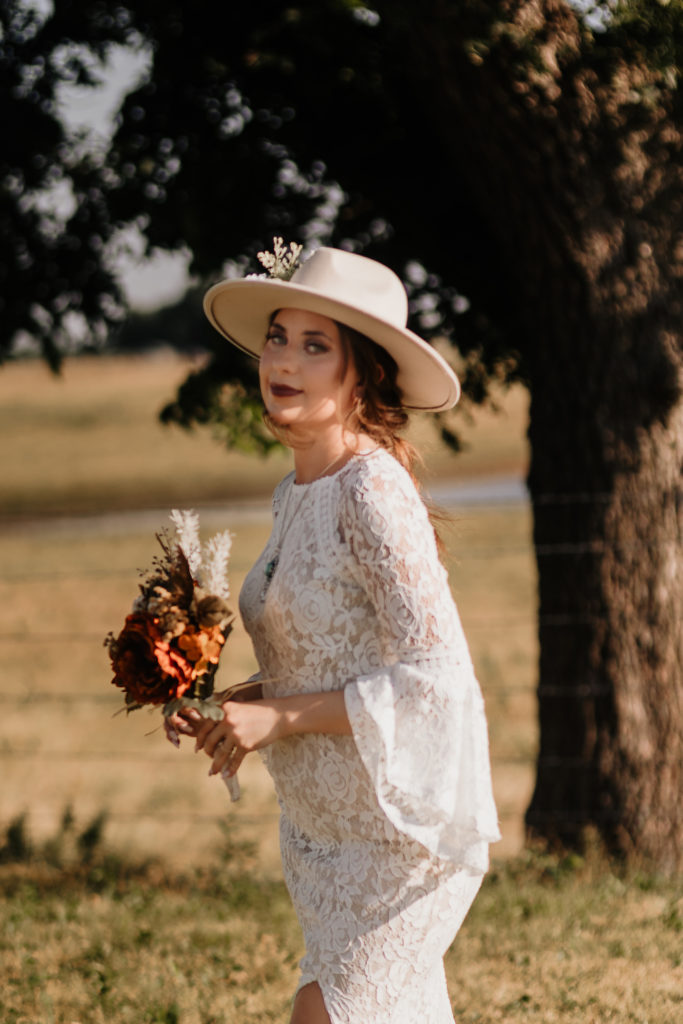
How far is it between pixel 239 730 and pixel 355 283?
3.12 feet

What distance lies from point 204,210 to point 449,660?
3496mm

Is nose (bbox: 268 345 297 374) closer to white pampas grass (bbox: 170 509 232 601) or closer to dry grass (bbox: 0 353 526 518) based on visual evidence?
white pampas grass (bbox: 170 509 232 601)

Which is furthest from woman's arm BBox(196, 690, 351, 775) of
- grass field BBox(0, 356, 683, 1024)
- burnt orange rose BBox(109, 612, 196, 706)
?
grass field BBox(0, 356, 683, 1024)

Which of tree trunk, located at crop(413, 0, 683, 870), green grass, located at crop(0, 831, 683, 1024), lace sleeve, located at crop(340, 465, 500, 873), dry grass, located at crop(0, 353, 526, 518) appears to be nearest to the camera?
lace sleeve, located at crop(340, 465, 500, 873)

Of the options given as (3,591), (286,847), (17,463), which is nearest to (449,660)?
(286,847)

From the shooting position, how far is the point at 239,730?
2.36 meters

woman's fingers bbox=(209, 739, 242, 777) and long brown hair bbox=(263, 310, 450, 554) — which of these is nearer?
woman's fingers bbox=(209, 739, 242, 777)

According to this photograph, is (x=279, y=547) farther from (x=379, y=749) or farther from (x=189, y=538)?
(x=379, y=749)

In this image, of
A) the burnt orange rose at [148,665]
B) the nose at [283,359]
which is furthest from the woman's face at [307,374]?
the burnt orange rose at [148,665]

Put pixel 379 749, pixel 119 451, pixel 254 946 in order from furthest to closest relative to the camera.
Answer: pixel 119 451 < pixel 254 946 < pixel 379 749

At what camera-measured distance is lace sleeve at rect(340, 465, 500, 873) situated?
234 cm

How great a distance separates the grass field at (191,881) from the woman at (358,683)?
428mm

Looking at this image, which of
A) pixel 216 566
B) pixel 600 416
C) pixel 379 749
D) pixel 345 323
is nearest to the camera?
pixel 379 749

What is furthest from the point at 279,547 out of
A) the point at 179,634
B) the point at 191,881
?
the point at 191,881
